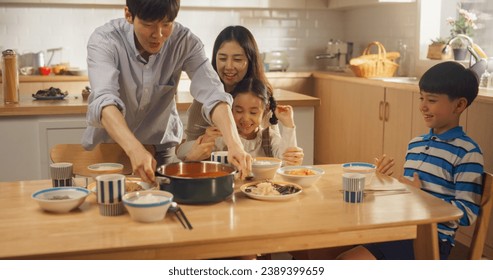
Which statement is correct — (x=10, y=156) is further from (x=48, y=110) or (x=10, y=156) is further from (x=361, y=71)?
(x=361, y=71)

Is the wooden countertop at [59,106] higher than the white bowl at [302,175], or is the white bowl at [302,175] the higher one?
the wooden countertop at [59,106]

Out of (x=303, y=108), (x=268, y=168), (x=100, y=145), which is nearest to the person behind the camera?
(x=268, y=168)

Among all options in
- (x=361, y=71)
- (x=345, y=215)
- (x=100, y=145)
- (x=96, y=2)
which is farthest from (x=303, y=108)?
(x=96, y=2)

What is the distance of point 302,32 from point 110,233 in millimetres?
5180

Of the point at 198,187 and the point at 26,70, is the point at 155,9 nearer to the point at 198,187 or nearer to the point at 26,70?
the point at 198,187

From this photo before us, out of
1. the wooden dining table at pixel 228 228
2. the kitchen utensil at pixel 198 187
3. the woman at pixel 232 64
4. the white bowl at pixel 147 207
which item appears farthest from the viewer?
the woman at pixel 232 64

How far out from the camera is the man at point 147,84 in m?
1.81

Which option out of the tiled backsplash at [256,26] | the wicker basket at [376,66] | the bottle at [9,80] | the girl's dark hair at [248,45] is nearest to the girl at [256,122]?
the girl's dark hair at [248,45]

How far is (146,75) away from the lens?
2219 millimetres

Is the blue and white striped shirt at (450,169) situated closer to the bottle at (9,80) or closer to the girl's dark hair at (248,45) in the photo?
the girl's dark hair at (248,45)

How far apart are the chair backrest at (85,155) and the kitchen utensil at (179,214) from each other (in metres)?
0.74

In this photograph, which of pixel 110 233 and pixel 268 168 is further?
pixel 268 168

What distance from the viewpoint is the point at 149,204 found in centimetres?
148

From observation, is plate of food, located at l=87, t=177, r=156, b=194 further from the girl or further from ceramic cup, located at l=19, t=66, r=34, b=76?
ceramic cup, located at l=19, t=66, r=34, b=76
